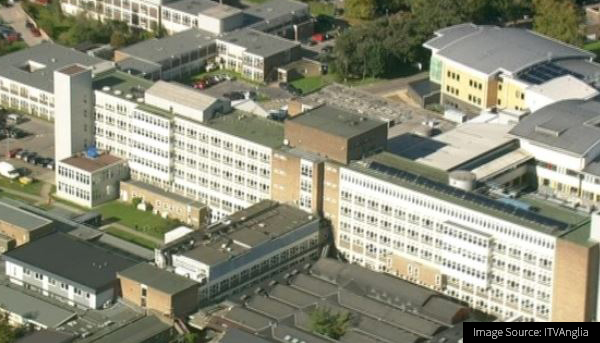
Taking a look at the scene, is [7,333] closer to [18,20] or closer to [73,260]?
[73,260]

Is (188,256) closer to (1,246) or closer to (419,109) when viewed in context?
(1,246)

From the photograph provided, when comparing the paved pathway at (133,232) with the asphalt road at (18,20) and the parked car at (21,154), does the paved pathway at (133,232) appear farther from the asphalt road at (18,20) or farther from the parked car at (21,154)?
the asphalt road at (18,20)

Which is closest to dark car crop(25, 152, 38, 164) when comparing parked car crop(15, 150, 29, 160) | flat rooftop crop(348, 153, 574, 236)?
parked car crop(15, 150, 29, 160)

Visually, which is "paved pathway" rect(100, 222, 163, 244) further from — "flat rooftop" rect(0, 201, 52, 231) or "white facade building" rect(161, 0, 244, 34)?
"white facade building" rect(161, 0, 244, 34)

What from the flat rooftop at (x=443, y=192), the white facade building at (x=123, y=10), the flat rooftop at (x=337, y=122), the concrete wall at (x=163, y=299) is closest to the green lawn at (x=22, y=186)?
the flat rooftop at (x=337, y=122)

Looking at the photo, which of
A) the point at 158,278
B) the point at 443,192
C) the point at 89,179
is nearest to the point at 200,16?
the point at 89,179

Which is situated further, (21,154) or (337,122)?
(21,154)

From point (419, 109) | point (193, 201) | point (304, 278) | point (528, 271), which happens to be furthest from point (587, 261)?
point (419, 109)
